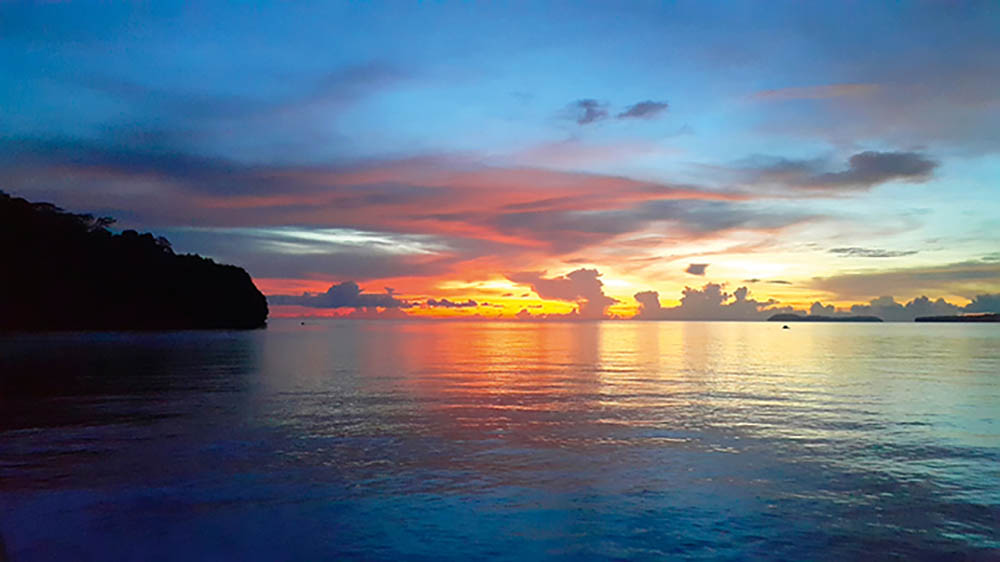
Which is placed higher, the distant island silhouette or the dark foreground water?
the distant island silhouette

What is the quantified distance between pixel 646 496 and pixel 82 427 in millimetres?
20094

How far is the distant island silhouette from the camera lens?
12688 centimetres

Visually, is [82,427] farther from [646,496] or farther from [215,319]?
[215,319]

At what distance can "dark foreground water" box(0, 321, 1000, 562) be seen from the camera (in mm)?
11273

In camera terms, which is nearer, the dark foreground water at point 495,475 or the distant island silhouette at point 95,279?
the dark foreground water at point 495,475

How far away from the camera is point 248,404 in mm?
28203

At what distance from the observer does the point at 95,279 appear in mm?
139250

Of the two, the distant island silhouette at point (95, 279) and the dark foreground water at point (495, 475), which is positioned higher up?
the distant island silhouette at point (95, 279)

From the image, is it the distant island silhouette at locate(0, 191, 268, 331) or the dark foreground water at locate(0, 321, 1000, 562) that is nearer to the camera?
the dark foreground water at locate(0, 321, 1000, 562)

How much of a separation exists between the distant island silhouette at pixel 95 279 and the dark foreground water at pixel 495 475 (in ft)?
398

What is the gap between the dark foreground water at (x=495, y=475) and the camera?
1127 cm

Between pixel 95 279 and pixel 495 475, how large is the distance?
15426 centimetres

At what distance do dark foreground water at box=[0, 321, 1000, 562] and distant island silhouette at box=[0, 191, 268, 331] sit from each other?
121459 mm

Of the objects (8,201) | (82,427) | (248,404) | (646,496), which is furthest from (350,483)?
(8,201)
